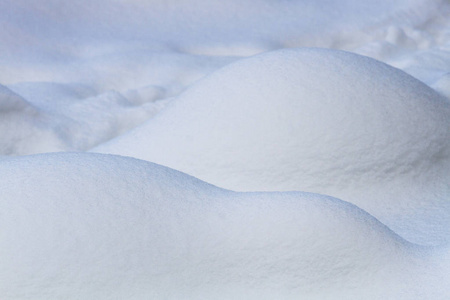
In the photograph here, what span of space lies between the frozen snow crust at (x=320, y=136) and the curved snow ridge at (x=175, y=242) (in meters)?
0.32

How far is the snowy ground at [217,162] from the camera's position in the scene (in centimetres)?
92

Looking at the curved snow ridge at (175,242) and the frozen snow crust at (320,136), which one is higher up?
the frozen snow crust at (320,136)

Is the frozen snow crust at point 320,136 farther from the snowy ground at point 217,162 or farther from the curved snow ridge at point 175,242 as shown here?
the curved snow ridge at point 175,242

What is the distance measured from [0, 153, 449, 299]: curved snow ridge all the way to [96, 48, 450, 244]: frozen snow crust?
0.32 metres

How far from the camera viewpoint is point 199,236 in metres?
0.96

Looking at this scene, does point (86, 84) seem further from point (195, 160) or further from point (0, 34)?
point (195, 160)

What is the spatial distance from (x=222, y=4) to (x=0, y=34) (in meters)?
0.88

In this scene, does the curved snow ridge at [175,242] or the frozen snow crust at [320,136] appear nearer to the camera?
the curved snow ridge at [175,242]

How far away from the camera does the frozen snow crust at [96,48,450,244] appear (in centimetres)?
136

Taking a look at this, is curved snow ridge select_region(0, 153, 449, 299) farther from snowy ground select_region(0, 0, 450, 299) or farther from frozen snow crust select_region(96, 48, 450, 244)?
frozen snow crust select_region(96, 48, 450, 244)

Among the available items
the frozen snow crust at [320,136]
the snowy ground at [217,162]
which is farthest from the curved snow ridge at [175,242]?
the frozen snow crust at [320,136]

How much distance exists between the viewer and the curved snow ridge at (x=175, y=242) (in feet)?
2.90

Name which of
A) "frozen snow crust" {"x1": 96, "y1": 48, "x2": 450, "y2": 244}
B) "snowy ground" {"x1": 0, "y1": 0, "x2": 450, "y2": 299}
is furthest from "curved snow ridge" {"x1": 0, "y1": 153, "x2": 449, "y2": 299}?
"frozen snow crust" {"x1": 96, "y1": 48, "x2": 450, "y2": 244}

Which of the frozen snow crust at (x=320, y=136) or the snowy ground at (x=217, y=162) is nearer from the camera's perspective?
the snowy ground at (x=217, y=162)
